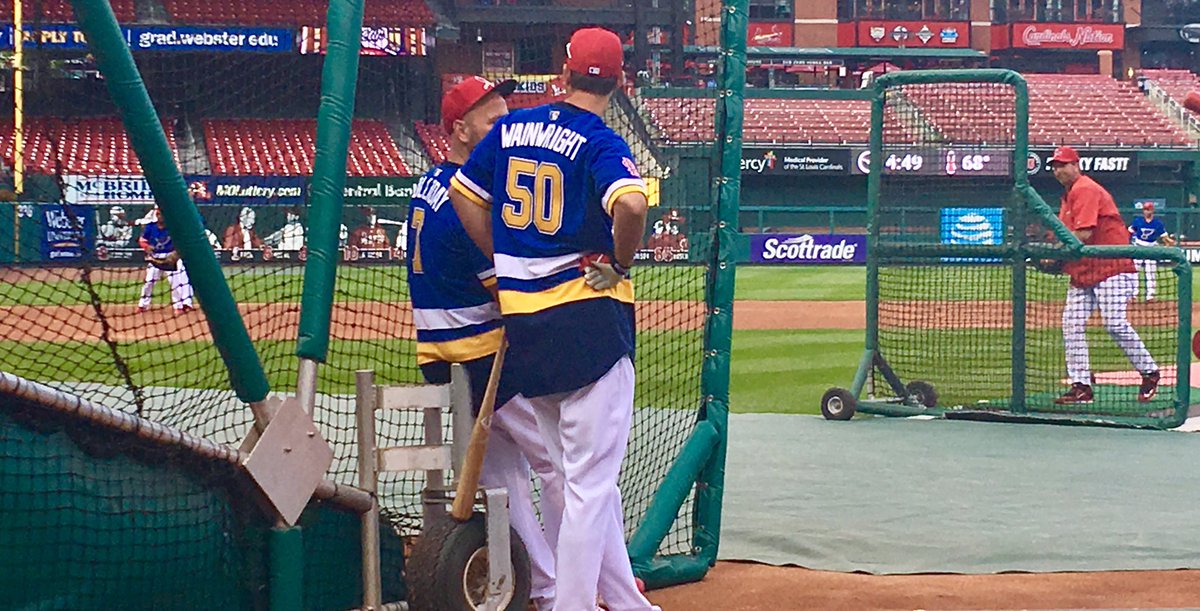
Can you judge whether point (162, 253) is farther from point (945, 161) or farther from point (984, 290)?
point (984, 290)

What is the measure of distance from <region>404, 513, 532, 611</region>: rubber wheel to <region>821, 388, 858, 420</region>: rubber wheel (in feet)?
19.3

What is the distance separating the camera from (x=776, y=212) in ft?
115

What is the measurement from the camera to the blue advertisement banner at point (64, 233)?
4.48 metres

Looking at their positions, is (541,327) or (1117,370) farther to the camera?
(1117,370)

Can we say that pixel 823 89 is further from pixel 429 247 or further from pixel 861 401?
pixel 429 247

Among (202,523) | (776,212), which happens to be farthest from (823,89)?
(202,523)

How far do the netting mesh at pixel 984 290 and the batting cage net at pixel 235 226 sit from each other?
10.3ft

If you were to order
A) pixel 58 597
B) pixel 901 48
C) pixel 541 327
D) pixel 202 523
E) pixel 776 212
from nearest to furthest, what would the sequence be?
1. pixel 58 597
2. pixel 202 523
3. pixel 541 327
4. pixel 776 212
5. pixel 901 48

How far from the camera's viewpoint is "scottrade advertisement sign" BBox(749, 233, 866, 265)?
34.5 metres

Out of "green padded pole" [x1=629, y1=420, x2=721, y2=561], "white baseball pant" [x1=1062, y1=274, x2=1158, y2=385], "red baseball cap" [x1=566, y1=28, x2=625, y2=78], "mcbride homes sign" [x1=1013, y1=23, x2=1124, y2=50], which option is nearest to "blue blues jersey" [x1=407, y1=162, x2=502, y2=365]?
"red baseball cap" [x1=566, y1=28, x2=625, y2=78]

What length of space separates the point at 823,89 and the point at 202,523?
4090 centimetres

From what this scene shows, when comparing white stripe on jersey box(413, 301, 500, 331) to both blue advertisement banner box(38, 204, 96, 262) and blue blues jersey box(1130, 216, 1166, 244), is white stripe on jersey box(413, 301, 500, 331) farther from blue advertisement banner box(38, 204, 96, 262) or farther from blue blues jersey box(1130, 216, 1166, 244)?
blue blues jersey box(1130, 216, 1166, 244)

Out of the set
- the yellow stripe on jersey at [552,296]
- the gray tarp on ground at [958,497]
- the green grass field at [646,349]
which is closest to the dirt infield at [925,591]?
the gray tarp on ground at [958,497]

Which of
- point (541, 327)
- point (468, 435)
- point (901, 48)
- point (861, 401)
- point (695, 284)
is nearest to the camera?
point (541, 327)
